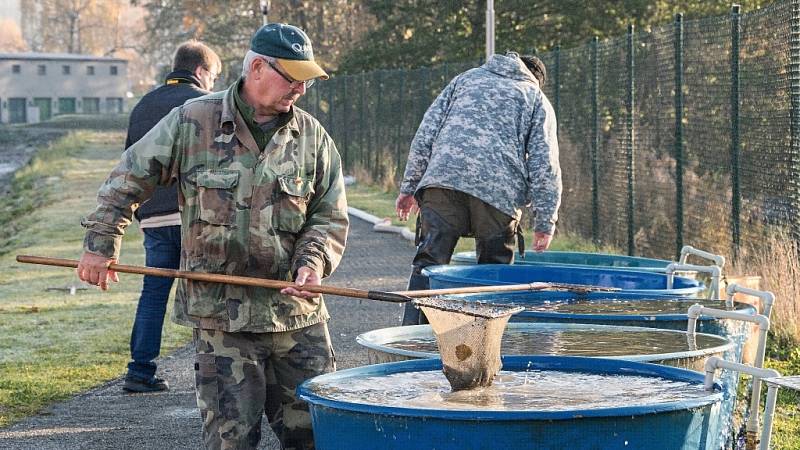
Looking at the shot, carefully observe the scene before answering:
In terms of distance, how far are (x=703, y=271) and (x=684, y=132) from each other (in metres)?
6.11

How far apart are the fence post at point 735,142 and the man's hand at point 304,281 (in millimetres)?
6822

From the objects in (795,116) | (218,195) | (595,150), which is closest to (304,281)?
(218,195)

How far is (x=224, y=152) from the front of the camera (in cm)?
534

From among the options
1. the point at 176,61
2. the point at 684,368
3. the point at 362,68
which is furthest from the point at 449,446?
the point at 362,68

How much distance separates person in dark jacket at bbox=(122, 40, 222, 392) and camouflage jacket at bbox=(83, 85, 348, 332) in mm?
2858

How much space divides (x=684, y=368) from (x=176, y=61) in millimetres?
4541

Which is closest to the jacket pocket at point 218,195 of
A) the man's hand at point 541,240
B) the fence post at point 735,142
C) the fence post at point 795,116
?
the man's hand at point 541,240

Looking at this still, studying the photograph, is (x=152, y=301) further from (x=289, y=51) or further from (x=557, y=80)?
(x=557, y=80)

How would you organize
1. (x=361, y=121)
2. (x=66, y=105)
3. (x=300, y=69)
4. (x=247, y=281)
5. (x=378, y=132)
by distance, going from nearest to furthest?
(x=247, y=281), (x=300, y=69), (x=378, y=132), (x=361, y=121), (x=66, y=105)

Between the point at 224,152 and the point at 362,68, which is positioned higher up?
the point at 362,68

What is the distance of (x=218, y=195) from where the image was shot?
5.33 metres

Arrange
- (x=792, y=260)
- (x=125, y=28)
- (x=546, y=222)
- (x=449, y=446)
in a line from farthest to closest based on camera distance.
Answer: (x=125, y=28), (x=792, y=260), (x=546, y=222), (x=449, y=446)

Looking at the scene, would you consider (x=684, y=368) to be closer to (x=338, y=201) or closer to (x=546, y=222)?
(x=338, y=201)

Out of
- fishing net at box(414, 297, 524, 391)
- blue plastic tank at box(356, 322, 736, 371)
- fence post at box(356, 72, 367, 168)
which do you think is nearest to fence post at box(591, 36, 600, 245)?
blue plastic tank at box(356, 322, 736, 371)
